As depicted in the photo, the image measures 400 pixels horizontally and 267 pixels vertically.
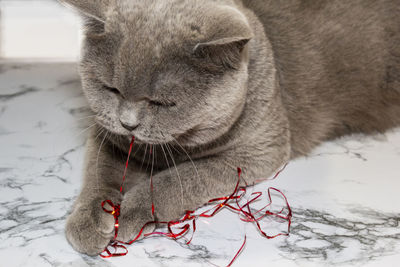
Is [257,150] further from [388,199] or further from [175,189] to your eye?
[388,199]

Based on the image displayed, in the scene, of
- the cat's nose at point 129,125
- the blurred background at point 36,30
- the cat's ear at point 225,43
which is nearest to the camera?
the cat's ear at point 225,43

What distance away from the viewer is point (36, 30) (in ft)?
9.37

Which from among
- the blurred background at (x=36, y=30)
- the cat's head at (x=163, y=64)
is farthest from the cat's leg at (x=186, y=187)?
the blurred background at (x=36, y=30)

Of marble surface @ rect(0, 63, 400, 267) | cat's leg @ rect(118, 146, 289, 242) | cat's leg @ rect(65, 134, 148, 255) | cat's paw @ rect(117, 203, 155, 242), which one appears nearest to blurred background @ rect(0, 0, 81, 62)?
marble surface @ rect(0, 63, 400, 267)

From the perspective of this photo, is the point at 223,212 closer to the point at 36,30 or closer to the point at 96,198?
the point at 96,198

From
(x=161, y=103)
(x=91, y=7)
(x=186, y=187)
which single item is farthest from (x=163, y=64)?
(x=186, y=187)

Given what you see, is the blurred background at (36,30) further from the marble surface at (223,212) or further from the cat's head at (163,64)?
the cat's head at (163,64)

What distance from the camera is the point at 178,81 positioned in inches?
46.5

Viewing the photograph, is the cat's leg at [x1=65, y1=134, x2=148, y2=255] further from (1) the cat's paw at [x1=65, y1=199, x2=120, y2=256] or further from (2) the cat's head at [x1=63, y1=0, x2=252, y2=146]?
(2) the cat's head at [x1=63, y1=0, x2=252, y2=146]

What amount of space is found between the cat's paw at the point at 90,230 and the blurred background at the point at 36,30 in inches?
58.8

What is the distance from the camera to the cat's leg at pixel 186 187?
1.31 metres

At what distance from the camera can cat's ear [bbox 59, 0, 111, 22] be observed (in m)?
1.22

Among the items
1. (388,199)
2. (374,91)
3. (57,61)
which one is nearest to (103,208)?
(388,199)

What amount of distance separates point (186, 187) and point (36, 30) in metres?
1.83
